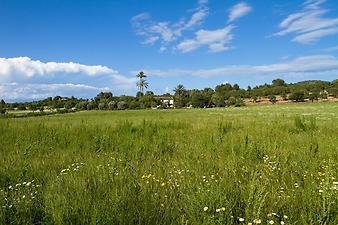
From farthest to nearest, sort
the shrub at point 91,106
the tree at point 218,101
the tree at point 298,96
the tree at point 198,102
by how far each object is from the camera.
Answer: the tree at point 218,101
the tree at point 198,102
the tree at point 298,96
the shrub at point 91,106

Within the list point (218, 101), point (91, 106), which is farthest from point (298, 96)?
point (91, 106)

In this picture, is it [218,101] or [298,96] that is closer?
[298,96]

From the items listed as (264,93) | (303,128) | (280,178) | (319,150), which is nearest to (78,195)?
(280,178)

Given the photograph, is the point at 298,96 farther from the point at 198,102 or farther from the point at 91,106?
the point at 91,106

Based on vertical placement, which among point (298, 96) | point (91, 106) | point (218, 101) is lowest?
point (218, 101)

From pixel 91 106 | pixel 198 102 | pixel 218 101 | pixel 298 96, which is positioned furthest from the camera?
pixel 218 101

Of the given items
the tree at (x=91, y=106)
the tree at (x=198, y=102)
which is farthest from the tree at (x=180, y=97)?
the tree at (x=91, y=106)

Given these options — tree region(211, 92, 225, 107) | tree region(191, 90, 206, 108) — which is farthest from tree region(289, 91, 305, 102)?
tree region(191, 90, 206, 108)

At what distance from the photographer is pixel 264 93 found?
151375 mm

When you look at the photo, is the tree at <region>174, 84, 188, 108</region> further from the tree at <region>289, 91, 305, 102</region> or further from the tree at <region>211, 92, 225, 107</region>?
the tree at <region>289, 91, 305, 102</region>

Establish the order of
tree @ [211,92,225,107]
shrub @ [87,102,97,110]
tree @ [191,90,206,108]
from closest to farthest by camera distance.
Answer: shrub @ [87,102,97,110] < tree @ [191,90,206,108] < tree @ [211,92,225,107]

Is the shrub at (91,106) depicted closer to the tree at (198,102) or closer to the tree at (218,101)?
the tree at (198,102)

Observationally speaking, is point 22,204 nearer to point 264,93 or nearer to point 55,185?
point 55,185

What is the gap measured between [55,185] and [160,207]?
5.63 ft
